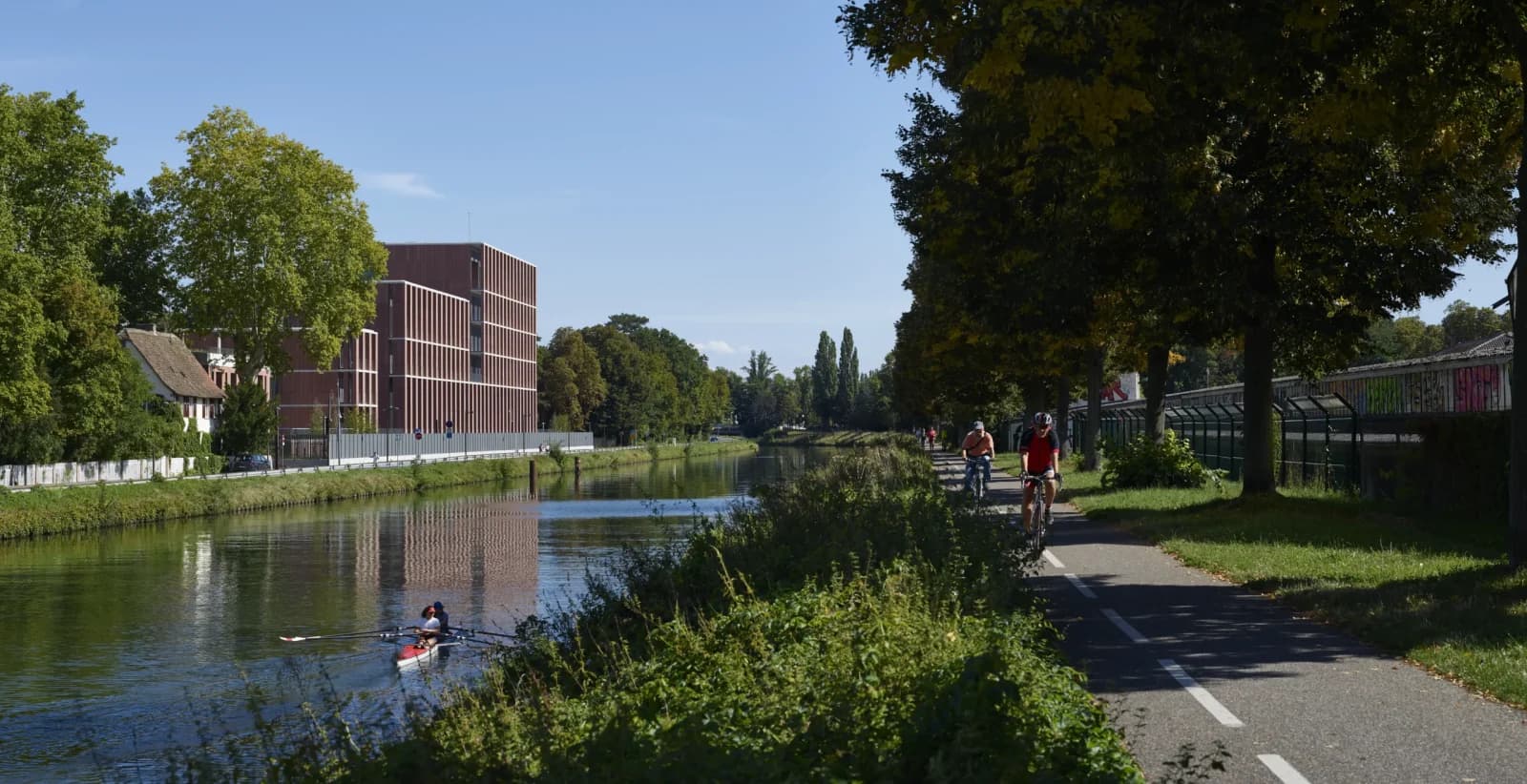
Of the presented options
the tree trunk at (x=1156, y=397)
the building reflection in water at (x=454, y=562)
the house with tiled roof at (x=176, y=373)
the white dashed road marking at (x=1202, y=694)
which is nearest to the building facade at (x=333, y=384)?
the house with tiled roof at (x=176, y=373)

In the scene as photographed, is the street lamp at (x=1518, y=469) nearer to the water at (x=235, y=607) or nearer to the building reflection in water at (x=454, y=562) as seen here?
the water at (x=235, y=607)

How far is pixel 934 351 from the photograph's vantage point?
49.2 meters

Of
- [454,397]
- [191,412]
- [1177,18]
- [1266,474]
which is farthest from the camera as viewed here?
[454,397]

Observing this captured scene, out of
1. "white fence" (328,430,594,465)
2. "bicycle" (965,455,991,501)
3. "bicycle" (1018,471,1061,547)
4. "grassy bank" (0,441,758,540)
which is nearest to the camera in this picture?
"bicycle" (1018,471,1061,547)

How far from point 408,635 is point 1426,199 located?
16.6 m

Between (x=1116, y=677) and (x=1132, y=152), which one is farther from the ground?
(x=1132, y=152)

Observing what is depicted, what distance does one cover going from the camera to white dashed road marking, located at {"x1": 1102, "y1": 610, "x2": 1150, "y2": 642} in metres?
13.1

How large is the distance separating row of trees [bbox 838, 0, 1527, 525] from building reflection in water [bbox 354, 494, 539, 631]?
9.63 metres

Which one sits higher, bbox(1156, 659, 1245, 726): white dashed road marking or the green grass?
the green grass

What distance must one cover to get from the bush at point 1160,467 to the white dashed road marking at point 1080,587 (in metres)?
16.8

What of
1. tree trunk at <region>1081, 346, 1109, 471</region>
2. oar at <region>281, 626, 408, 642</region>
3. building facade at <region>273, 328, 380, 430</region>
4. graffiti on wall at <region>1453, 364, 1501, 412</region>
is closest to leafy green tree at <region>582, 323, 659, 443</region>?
building facade at <region>273, 328, 380, 430</region>

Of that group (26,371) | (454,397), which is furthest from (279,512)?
(454,397)

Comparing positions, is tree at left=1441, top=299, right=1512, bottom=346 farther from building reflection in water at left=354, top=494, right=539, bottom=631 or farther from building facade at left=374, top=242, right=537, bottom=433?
building reflection in water at left=354, top=494, right=539, bottom=631

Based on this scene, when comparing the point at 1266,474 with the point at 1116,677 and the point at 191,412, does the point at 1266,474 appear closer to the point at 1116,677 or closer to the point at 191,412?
the point at 1116,677
